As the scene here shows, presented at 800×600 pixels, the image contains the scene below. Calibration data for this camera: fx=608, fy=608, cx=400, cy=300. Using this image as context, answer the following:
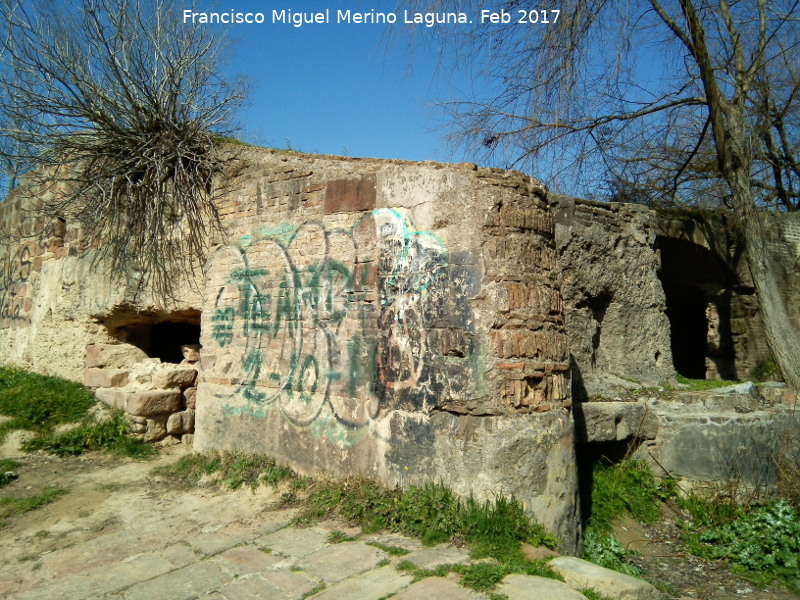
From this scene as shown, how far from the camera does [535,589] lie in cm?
309

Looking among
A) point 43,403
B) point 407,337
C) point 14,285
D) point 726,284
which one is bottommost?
point 43,403

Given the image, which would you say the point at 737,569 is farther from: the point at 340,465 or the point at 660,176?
the point at 660,176

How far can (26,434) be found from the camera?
5.80 meters

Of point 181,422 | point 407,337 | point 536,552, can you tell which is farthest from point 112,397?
point 536,552

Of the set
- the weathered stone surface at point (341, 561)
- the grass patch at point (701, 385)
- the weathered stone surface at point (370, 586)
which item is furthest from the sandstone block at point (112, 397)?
the grass patch at point (701, 385)

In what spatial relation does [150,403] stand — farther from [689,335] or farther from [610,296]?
[689,335]

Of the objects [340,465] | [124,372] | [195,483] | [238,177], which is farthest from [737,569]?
[124,372]

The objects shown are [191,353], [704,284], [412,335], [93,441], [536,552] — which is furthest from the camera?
[704,284]

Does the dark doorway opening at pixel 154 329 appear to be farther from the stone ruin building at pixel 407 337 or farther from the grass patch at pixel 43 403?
the grass patch at pixel 43 403

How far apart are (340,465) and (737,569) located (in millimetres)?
3181

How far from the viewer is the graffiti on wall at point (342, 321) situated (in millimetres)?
4145

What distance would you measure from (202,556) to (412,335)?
1914 millimetres

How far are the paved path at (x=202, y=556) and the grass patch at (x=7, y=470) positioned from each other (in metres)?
0.65

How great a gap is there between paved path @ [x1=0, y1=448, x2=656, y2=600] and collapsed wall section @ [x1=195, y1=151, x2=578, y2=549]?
0.57 metres
